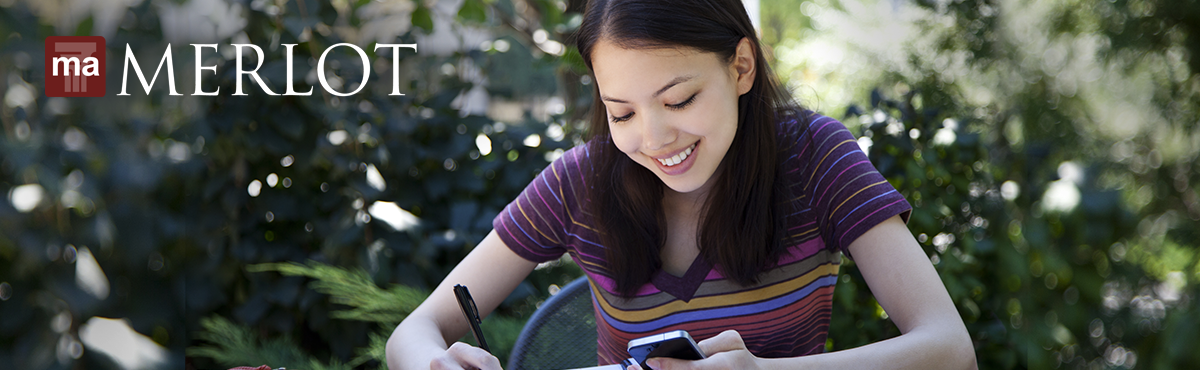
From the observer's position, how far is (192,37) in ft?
Answer: 6.56

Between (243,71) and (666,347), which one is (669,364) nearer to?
(666,347)

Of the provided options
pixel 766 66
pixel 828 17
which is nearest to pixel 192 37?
pixel 766 66

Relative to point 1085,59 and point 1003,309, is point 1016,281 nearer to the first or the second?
point 1003,309

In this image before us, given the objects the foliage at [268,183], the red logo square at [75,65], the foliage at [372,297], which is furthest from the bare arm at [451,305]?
the red logo square at [75,65]

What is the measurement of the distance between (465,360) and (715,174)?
1.50ft

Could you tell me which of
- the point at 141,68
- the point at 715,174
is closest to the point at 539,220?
the point at 715,174

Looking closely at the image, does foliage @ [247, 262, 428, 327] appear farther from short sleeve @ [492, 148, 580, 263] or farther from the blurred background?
short sleeve @ [492, 148, 580, 263]

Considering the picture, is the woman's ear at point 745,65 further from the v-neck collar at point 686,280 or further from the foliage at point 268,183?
the foliage at point 268,183

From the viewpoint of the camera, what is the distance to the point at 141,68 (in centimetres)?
193

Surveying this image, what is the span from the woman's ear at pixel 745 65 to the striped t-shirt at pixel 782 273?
0.13 meters

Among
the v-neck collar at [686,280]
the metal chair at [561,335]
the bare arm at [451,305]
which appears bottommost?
the metal chair at [561,335]

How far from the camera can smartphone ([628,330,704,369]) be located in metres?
0.76

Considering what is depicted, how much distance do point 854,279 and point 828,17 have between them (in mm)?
1539

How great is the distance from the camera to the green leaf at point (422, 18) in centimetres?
206
